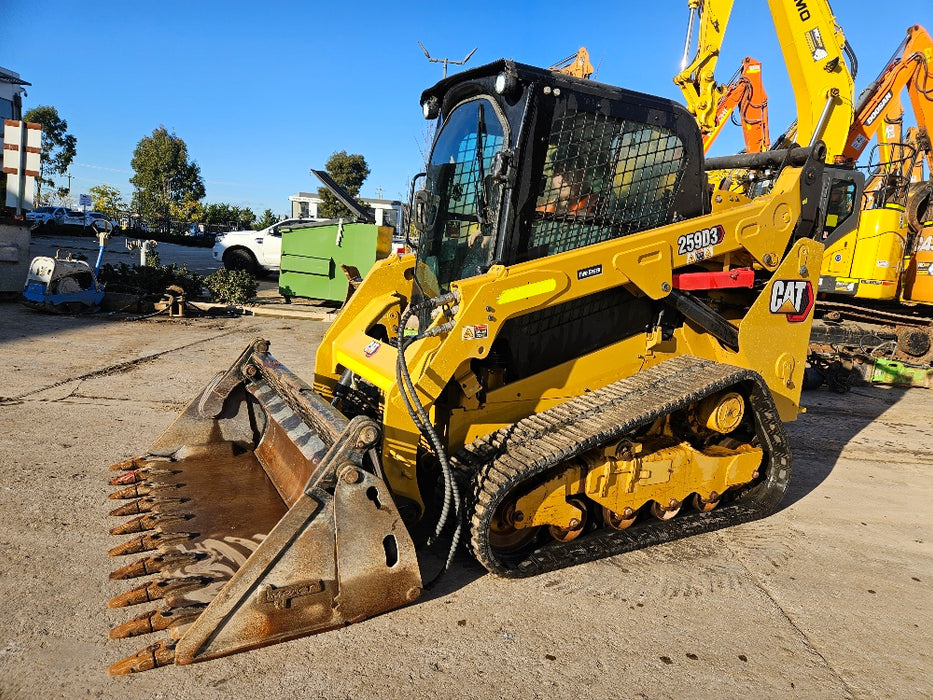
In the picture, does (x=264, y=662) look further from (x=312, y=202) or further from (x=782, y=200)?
(x=312, y=202)

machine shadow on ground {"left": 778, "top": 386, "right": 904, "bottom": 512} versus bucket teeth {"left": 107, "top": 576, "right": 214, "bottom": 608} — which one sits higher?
machine shadow on ground {"left": 778, "top": 386, "right": 904, "bottom": 512}

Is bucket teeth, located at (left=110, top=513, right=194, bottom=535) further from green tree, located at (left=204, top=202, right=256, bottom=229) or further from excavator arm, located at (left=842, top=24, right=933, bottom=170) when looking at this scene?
green tree, located at (left=204, top=202, right=256, bottom=229)

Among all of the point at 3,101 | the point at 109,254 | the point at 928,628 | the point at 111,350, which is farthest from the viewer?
the point at 3,101

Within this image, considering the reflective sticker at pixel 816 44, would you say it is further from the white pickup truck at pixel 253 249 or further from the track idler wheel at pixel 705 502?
the white pickup truck at pixel 253 249

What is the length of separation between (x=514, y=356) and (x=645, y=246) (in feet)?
3.10

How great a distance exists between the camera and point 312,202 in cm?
4434

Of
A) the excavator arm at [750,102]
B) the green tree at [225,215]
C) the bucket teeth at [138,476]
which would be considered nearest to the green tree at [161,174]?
the green tree at [225,215]

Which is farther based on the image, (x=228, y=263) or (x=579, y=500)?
(x=228, y=263)

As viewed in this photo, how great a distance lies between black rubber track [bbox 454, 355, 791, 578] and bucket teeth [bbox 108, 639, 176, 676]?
4.39 feet

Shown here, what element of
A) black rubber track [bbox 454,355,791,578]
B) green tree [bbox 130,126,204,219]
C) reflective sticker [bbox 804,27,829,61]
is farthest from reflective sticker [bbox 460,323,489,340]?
green tree [bbox 130,126,204,219]

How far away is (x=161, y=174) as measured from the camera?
48.2 meters

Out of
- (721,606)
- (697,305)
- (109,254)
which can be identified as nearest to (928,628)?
(721,606)

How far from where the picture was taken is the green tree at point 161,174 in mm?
48062

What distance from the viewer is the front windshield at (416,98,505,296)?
11.9ft
